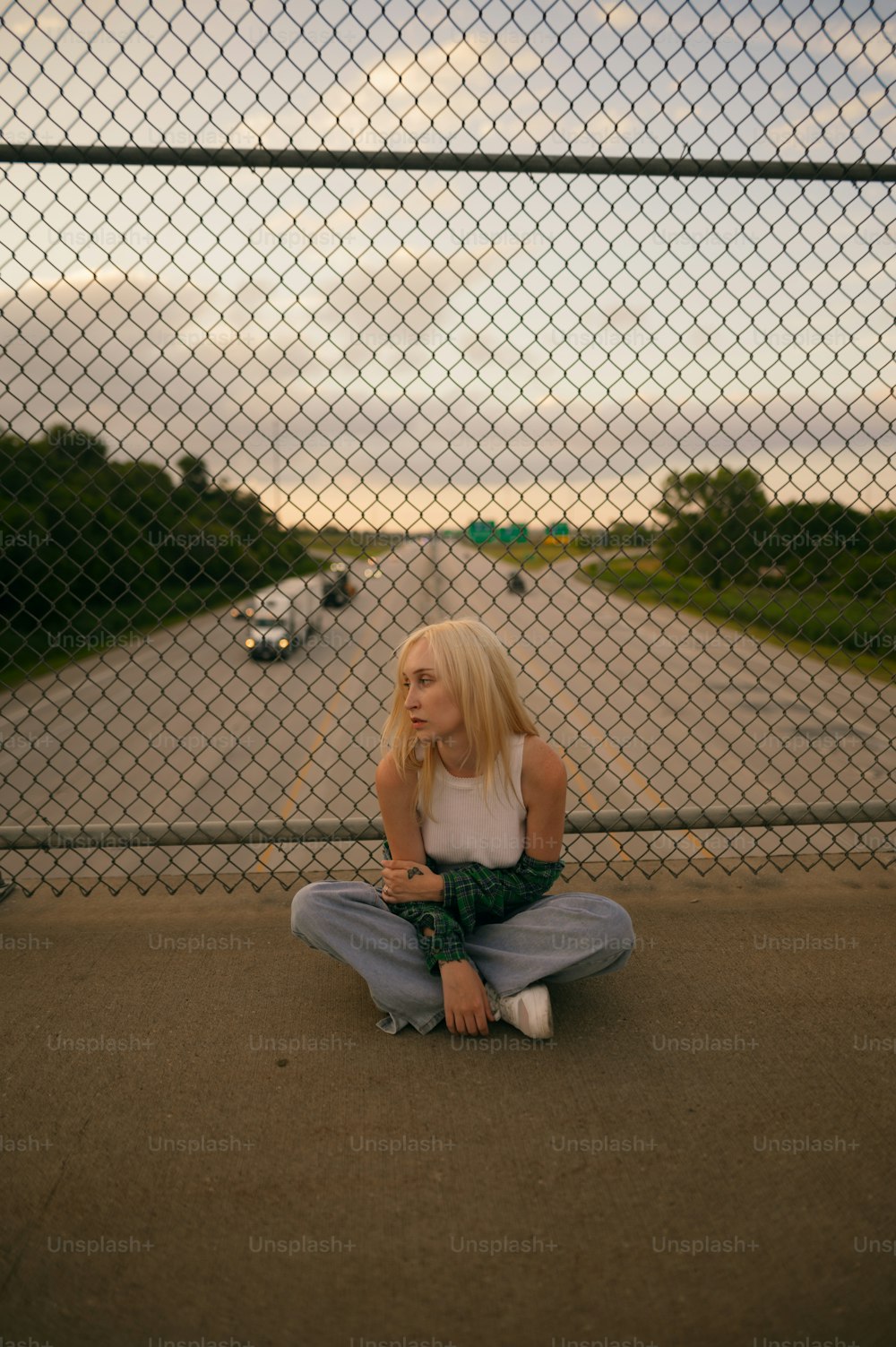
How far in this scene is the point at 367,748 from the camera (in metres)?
13.2

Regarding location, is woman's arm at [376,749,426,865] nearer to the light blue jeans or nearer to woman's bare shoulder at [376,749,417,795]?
woman's bare shoulder at [376,749,417,795]

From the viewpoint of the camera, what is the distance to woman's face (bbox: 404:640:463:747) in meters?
2.66

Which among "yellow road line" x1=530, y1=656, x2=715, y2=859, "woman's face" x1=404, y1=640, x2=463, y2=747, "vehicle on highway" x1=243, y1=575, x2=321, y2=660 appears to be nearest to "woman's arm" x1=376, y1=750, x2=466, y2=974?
"woman's face" x1=404, y1=640, x2=463, y2=747

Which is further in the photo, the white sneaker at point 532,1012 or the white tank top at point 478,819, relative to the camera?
the white tank top at point 478,819

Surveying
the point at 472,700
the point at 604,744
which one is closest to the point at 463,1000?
the point at 472,700

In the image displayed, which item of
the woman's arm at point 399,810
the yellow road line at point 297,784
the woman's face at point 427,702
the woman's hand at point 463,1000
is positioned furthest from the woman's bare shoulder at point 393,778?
the yellow road line at point 297,784

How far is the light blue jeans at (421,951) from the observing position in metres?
2.65

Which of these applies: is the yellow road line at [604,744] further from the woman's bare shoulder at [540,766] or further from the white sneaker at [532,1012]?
the white sneaker at [532,1012]

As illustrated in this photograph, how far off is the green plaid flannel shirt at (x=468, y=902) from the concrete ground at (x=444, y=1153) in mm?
309

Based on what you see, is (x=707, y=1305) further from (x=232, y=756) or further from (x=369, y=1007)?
(x=232, y=756)

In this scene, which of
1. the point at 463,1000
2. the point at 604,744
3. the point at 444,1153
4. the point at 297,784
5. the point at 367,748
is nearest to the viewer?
the point at 444,1153

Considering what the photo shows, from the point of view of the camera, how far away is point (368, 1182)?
210 cm

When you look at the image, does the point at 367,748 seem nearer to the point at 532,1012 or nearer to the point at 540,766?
the point at 540,766

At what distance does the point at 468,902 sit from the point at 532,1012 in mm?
375
